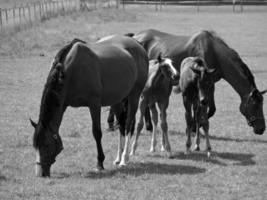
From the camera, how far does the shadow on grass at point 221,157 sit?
10.0 m

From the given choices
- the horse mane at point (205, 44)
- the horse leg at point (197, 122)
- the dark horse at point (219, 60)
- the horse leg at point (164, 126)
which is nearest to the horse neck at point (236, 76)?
the dark horse at point (219, 60)

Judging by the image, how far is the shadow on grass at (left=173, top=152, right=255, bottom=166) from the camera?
32.9 feet

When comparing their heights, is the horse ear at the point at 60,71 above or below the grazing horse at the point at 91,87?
above

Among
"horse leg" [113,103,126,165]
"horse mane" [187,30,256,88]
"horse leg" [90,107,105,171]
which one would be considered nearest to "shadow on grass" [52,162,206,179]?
"horse leg" [90,107,105,171]

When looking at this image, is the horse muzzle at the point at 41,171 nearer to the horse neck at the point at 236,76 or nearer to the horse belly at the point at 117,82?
the horse belly at the point at 117,82

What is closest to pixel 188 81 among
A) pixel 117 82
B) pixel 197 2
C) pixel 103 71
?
pixel 117 82

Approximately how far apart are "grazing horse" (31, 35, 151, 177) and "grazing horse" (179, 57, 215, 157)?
76 centimetres

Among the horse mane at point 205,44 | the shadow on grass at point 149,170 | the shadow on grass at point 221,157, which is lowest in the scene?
the shadow on grass at point 221,157

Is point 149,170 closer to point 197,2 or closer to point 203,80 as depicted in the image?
point 203,80

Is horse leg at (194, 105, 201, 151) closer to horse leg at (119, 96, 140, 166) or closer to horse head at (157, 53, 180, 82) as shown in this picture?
horse head at (157, 53, 180, 82)

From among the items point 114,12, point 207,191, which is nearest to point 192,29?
point 114,12

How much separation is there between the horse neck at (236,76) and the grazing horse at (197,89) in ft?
3.38

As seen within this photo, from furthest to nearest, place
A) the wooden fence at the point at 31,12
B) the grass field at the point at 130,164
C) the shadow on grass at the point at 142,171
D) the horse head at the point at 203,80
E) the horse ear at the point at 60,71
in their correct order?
the wooden fence at the point at 31,12 → the horse head at the point at 203,80 → the shadow on grass at the point at 142,171 → the horse ear at the point at 60,71 → the grass field at the point at 130,164

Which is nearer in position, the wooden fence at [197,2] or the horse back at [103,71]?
the horse back at [103,71]
